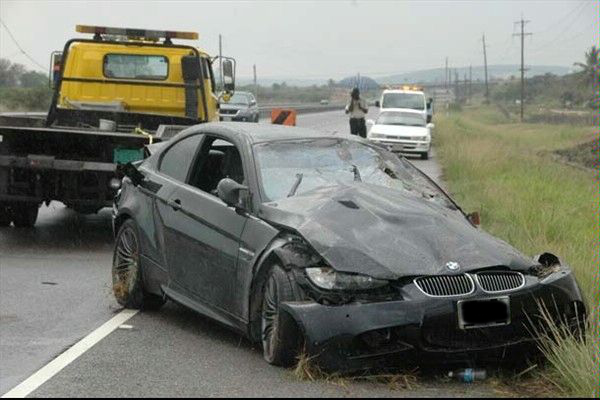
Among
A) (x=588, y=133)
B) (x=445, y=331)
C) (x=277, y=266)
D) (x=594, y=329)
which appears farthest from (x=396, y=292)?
(x=588, y=133)

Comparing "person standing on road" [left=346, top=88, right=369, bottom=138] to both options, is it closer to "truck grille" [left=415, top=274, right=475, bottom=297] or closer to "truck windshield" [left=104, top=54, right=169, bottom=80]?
"truck windshield" [left=104, top=54, right=169, bottom=80]

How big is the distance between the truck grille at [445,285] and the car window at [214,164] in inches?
86.1

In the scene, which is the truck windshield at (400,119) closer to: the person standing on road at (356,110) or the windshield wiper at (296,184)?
the person standing on road at (356,110)

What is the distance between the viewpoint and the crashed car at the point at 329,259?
5.50 m

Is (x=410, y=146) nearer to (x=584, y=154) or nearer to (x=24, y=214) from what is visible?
(x=584, y=154)

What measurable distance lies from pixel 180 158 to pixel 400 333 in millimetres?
3106

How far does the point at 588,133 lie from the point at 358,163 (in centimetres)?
4728

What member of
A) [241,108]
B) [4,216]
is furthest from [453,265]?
[241,108]

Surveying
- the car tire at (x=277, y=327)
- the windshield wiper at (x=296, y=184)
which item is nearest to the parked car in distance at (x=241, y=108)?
the windshield wiper at (x=296, y=184)

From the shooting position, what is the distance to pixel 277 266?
19.6 ft

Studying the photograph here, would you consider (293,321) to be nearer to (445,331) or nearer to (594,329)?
(445,331)

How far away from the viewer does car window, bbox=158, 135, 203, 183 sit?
7773mm

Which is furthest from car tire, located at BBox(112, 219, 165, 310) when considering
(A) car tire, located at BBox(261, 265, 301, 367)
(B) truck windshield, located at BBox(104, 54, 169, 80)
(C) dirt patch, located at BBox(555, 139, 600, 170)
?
(C) dirt patch, located at BBox(555, 139, 600, 170)

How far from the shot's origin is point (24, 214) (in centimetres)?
1289
